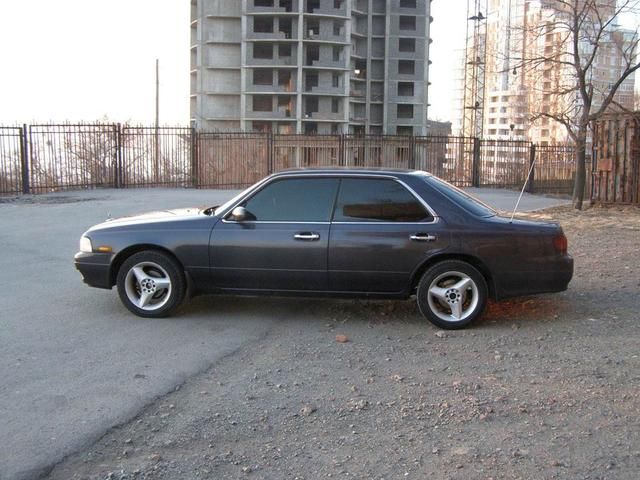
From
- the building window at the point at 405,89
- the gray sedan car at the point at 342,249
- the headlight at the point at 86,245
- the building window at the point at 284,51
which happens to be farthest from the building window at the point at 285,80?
the gray sedan car at the point at 342,249

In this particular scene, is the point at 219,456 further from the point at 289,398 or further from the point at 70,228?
the point at 70,228

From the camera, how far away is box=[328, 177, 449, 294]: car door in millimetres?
7207

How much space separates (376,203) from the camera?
292 inches

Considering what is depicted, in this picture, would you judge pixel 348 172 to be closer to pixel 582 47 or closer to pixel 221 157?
pixel 582 47

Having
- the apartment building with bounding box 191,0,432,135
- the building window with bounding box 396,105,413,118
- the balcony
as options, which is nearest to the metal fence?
the apartment building with bounding box 191,0,432,135

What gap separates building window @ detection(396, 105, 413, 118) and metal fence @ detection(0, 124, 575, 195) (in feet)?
233

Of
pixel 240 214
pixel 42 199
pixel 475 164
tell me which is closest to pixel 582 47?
pixel 475 164

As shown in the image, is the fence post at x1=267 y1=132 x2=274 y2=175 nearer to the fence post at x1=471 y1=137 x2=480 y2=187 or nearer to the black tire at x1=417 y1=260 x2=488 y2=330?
the fence post at x1=471 y1=137 x2=480 y2=187

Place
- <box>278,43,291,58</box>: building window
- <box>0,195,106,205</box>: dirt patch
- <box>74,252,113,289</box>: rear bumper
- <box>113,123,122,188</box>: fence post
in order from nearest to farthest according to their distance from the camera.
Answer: <box>74,252,113,289</box>: rear bumper
<box>0,195,106,205</box>: dirt patch
<box>113,123,122,188</box>: fence post
<box>278,43,291,58</box>: building window

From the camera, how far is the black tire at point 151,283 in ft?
24.8

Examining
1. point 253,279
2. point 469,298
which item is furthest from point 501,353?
point 253,279

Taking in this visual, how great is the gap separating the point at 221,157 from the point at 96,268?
20575mm

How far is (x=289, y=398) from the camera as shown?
531cm

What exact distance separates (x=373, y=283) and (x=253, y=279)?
120cm
